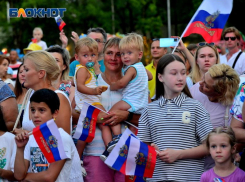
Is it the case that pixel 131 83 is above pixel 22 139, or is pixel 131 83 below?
above

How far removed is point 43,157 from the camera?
15.5 feet

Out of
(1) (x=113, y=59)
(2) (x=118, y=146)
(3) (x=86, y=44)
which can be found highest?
(3) (x=86, y=44)

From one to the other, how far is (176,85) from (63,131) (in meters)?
1.17

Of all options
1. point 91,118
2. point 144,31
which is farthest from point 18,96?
point 144,31

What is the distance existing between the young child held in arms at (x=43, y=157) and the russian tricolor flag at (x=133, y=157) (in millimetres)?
409

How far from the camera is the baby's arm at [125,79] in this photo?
5730 mm

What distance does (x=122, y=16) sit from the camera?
3809 centimetres

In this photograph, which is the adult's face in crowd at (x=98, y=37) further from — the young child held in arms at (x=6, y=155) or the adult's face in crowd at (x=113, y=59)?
the young child held in arms at (x=6, y=155)

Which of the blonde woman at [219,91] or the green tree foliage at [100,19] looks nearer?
the blonde woman at [219,91]

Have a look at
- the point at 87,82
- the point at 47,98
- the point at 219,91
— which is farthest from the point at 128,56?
the point at 47,98

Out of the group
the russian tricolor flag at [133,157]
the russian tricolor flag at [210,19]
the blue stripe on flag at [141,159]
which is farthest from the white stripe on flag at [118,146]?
the russian tricolor flag at [210,19]

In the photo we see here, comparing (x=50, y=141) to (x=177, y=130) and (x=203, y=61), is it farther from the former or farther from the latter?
(x=203, y=61)

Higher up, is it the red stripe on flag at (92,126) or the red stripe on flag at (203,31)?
the red stripe on flag at (203,31)

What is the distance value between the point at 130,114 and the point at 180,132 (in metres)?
1.30
